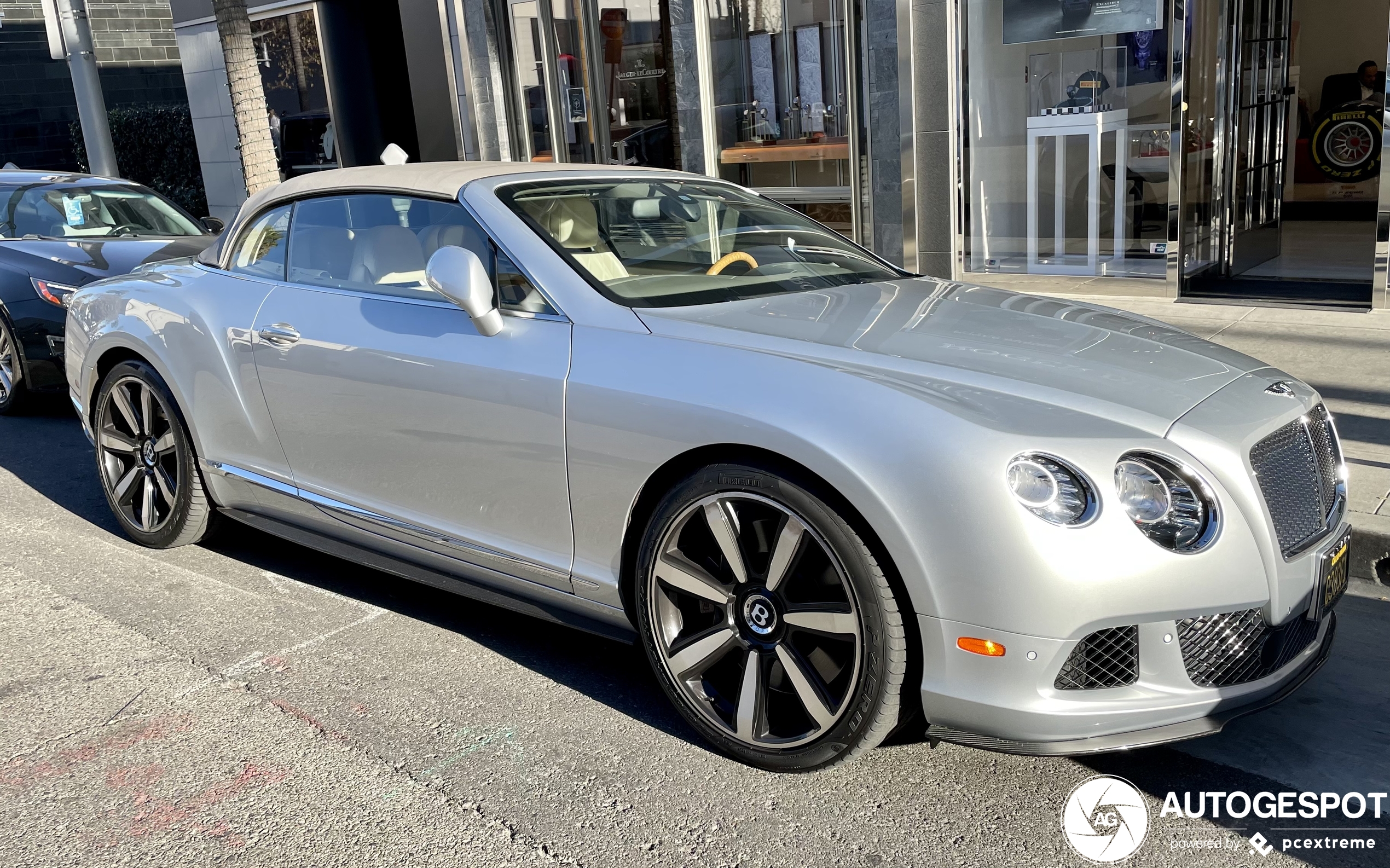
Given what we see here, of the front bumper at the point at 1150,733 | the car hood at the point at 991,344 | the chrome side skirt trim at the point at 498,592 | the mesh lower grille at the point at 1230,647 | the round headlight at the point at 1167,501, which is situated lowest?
the front bumper at the point at 1150,733

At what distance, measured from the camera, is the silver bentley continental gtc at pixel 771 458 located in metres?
2.65

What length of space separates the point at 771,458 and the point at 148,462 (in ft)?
10.5

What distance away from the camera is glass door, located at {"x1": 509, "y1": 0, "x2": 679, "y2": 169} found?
12531 mm

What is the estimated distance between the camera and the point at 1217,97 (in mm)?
9695

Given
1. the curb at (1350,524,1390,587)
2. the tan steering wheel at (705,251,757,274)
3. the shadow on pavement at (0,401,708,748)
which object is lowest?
the curb at (1350,524,1390,587)

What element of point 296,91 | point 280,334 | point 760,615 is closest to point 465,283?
point 280,334

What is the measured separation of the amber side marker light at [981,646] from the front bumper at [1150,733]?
7.3 inches

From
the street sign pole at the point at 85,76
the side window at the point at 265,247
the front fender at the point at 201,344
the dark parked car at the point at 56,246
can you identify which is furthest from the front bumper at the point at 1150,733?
the street sign pole at the point at 85,76

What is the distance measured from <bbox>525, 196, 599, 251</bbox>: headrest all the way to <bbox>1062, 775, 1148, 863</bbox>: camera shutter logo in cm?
212

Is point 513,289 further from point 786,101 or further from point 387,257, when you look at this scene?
point 786,101

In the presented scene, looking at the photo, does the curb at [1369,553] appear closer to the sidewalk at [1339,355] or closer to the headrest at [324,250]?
the sidewalk at [1339,355]

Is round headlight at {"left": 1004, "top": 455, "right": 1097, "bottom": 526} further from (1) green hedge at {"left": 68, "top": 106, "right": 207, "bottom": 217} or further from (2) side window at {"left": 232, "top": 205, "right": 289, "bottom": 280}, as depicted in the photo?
(1) green hedge at {"left": 68, "top": 106, "right": 207, "bottom": 217}

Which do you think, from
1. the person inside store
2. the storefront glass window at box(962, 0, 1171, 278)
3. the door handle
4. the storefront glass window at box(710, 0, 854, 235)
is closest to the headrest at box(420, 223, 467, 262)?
the door handle

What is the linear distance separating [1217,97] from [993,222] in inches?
78.7
